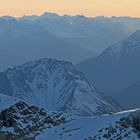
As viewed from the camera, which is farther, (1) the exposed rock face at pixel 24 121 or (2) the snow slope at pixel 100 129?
(1) the exposed rock face at pixel 24 121

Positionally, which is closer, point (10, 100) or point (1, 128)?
point (1, 128)

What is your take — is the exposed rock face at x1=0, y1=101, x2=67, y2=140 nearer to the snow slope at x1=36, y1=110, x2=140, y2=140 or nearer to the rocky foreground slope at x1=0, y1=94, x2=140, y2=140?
the rocky foreground slope at x1=0, y1=94, x2=140, y2=140

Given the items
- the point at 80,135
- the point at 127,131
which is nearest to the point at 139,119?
the point at 127,131

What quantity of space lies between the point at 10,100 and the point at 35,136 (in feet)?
73.5

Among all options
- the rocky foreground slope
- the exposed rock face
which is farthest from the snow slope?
the exposed rock face

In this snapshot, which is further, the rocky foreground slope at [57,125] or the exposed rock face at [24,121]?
the exposed rock face at [24,121]

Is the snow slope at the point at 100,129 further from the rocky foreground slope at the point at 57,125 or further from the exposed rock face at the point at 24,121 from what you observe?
the exposed rock face at the point at 24,121

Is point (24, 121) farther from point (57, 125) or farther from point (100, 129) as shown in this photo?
point (100, 129)

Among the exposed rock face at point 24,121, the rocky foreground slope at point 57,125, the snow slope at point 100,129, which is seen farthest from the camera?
the exposed rock face at point 24,121

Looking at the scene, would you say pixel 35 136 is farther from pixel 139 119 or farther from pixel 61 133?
pixel 139 119

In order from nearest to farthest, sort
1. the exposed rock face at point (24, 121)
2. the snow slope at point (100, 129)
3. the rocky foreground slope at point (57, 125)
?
the snow slope at point (100, 129) < the rocky foreground slope at point (57, 125) < the exposed rock face at point (24, 121)

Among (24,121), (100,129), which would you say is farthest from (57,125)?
(100,129)

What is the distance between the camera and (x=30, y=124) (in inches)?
6107

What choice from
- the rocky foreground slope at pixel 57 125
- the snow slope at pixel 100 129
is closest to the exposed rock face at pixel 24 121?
the rocky foreground slope at pixel 57 125
